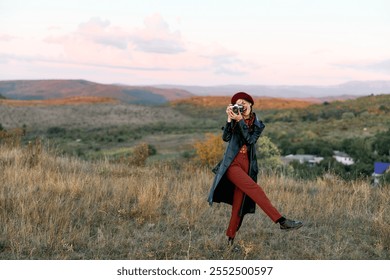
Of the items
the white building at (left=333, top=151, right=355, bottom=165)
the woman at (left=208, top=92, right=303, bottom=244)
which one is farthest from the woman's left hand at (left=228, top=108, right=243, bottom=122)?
the white building at (left=333, top=151, right=355, bottom=165)

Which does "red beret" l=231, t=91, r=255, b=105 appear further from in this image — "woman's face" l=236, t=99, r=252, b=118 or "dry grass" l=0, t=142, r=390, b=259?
"dry grass" l=0, t=142, r=390, b=259

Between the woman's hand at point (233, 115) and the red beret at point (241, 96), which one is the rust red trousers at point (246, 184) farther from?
the red beret at point (241, 96)

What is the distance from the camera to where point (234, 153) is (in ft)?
15.4

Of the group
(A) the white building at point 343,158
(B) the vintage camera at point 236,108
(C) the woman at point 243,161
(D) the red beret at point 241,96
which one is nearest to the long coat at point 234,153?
(C) the woman at point 243,161

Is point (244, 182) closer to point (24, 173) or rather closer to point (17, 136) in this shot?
point (24, 173)

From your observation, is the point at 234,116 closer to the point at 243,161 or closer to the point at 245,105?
the point at 245,105

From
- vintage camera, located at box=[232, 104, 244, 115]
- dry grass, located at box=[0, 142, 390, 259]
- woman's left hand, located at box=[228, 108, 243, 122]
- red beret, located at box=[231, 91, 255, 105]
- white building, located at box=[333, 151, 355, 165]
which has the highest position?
red beret, located at box=[231, 91, 255, 105]

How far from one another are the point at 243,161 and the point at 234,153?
0.51ft

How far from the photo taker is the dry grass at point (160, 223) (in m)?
4.83

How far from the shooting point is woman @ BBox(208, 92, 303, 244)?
4605mm

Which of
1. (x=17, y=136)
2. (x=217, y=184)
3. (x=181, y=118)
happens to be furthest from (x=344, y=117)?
(x=217, y=184)

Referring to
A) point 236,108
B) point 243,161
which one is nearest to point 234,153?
point 243,161

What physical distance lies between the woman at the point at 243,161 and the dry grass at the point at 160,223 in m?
0.47
